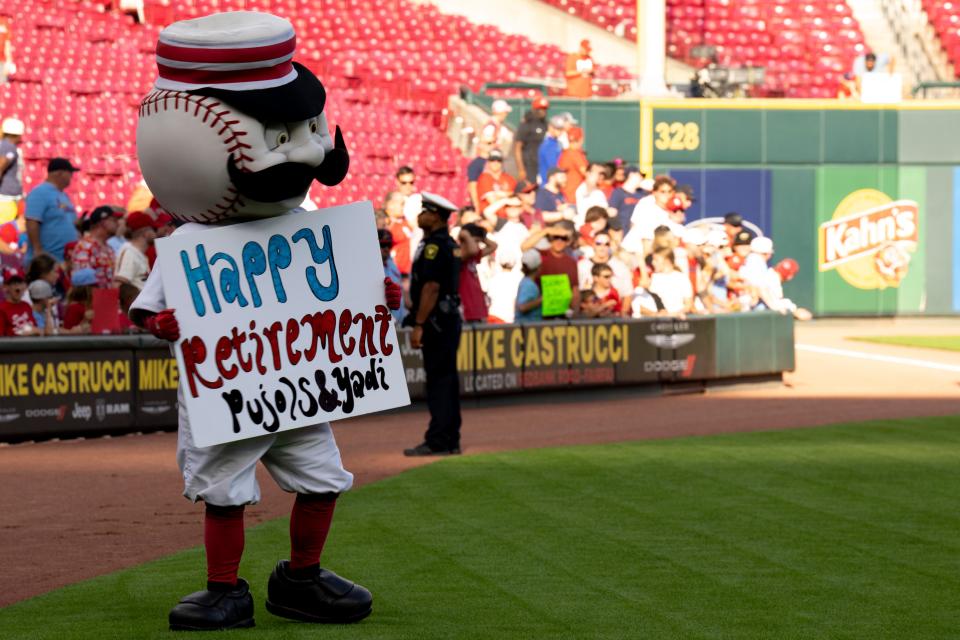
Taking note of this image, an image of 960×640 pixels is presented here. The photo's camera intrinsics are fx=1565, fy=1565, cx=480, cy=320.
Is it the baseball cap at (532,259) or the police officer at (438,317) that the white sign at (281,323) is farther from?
the baseball cap at (532,259)

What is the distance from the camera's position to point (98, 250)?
519 inches

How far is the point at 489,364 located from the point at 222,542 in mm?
9244

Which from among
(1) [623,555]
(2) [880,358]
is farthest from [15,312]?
(2) [880,358]

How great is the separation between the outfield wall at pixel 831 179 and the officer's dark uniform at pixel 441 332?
1516 cm

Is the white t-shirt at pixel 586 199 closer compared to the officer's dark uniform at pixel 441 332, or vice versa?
the officer's dark uniform at pixel 441 332

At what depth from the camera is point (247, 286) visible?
19.2ft

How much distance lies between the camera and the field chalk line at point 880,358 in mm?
19034

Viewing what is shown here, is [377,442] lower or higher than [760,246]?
lower

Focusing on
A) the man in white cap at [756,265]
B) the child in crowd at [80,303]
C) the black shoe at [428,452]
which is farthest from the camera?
the man in white cap at [756,265]

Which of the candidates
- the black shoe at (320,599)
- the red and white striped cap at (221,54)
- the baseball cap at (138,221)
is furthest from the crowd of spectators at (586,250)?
the red and white striped cap at (221,54)

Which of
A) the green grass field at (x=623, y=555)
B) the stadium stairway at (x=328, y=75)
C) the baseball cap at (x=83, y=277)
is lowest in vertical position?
the green grass field at (x=623, y=555)

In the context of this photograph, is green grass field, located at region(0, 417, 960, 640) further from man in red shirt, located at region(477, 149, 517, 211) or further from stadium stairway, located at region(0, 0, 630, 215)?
stadium stairway, located at region(0, 0, 630, 215)

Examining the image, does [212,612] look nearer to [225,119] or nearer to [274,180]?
[274,180]

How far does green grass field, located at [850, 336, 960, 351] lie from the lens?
22.1 m
